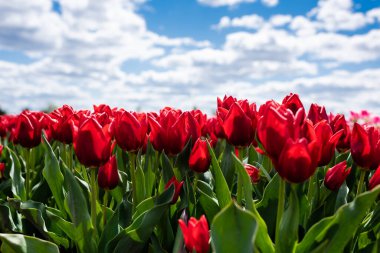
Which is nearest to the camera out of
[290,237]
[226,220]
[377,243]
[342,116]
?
[226,220]

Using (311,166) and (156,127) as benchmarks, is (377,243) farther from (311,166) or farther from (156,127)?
(156,127)

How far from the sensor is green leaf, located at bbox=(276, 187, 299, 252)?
1749 mm

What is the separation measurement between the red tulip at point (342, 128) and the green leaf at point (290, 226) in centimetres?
124

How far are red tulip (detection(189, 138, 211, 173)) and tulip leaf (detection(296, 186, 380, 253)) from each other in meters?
0.90

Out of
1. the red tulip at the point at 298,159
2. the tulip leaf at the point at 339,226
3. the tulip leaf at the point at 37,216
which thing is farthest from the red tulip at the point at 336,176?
the tulip leaf at the point at 37,216

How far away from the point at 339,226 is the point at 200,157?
40.8 inches

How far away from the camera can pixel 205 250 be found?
5.98 feet

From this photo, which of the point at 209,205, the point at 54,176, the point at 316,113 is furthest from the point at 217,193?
the point at 54,176

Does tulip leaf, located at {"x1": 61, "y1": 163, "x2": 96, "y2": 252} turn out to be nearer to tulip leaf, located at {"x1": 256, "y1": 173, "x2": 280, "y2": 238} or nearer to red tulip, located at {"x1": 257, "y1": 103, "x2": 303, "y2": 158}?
tulip leaf, located at {"x1": 256, "y1": 173, "x2": 280, "y2": 238}

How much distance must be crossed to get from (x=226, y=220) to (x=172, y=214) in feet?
3.47

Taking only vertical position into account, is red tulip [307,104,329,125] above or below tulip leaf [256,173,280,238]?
above

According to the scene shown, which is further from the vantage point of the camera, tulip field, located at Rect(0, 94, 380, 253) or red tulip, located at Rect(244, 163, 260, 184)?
red tulip, located at Rect(244, 163, 260, 184)

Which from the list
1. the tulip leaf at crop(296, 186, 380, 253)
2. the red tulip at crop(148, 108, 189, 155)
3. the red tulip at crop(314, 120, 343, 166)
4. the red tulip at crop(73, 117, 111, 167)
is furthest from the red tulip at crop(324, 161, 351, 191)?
the red tulip at crop(73, 117, 111, 167)

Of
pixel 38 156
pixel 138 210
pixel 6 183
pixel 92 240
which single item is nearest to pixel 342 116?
pixel 138 210
